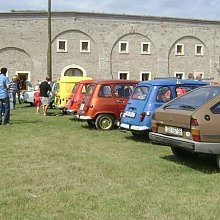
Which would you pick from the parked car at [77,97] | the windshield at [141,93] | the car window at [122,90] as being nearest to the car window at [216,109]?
the windshield at [141,93]

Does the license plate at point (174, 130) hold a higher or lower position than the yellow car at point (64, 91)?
lower

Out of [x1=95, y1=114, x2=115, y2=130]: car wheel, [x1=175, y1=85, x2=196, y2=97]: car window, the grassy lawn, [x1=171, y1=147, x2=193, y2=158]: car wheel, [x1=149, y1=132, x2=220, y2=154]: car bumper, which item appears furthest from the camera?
[x1=95, y1=114, x2=115, y2=130]: car wheel

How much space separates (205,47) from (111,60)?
984 cm

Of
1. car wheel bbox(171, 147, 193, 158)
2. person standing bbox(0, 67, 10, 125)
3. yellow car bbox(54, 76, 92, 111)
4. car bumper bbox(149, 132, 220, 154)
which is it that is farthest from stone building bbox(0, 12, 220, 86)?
car bumper bbox(149, 132, 220, 154)

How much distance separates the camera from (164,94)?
37.9ft

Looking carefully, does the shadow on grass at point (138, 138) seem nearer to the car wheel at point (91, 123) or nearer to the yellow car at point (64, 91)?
the car wheel at point (91, 123)

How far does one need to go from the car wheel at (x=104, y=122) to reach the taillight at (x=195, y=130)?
22.3 feet

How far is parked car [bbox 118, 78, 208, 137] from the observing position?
11.2 m

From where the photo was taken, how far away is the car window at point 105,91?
14188 mm

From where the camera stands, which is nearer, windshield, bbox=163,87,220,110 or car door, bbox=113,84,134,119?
windshield, bbox=163,87,220,110

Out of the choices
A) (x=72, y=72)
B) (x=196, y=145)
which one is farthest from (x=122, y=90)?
(x=72, y=72)

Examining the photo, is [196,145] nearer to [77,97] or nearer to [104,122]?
[104,122]

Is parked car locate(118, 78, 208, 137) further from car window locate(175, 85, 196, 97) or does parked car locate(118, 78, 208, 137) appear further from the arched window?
the arched window

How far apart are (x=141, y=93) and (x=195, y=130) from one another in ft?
14.3
